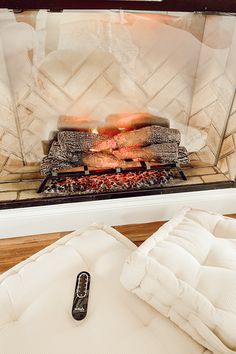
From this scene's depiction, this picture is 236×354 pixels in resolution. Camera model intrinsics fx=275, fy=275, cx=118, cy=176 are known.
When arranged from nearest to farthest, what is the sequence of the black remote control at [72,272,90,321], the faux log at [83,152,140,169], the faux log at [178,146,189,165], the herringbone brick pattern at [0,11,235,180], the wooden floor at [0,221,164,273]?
the black remote control at [72,272,90,321] → the herringbone brick pattern at [0,11,235,180] → the wooden floor at [0,221,164,273] → the faux log at [83,152,140,169] → the faux log at [178,146,189,165]

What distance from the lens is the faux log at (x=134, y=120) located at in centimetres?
181

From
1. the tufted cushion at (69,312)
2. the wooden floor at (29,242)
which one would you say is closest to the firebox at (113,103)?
the wooden floor at (29,242)

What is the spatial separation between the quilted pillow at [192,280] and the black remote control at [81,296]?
0.16 m

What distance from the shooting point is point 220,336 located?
0.71 metres

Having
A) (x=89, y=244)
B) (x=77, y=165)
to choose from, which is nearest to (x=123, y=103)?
(x=77, y=165)

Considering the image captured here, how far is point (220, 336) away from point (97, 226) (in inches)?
27.2

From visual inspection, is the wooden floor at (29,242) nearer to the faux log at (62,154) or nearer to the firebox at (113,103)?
the firebox at (113,103)

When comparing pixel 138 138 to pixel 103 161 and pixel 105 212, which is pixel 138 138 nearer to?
pixel 103 161

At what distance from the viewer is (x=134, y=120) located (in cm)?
184

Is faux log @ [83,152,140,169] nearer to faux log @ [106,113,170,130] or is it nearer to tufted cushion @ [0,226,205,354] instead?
faux log @ [106,113,170,130]

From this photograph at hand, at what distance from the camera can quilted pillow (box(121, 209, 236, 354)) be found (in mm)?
719

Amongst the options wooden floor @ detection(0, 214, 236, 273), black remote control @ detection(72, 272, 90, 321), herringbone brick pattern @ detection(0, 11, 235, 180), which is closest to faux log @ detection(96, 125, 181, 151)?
herringbone brick pattern @ detection(0, 11, 235, 180)

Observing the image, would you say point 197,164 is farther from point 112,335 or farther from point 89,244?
point 112,335

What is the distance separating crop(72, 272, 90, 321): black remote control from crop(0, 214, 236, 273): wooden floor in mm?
759
